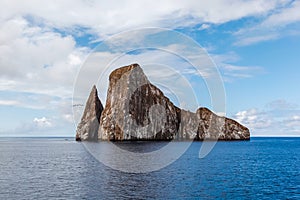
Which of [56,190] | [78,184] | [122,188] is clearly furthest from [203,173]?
[56,190]

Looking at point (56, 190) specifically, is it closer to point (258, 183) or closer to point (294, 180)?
point (258, 183)

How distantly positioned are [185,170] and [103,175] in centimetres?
2323

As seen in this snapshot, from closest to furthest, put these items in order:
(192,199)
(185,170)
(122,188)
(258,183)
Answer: (192,199) → (122,188) → (258,183) → (185,170)

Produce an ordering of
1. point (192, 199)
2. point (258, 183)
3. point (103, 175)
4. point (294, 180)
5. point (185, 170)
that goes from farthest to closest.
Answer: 1. point (185, 170)
2. point (103, 175)
3. point (294, 180)
4. point (258, 183)
5. point (192, 199)

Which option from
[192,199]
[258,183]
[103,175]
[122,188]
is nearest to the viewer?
[192,199]

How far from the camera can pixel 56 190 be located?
64.7m

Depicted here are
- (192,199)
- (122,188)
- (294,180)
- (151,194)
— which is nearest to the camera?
(192,199)

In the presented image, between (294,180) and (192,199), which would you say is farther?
(294,180)

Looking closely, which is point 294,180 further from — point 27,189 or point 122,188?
point 27,189

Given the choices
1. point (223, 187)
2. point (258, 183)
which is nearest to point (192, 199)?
point (223, 187)

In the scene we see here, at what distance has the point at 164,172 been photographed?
88.9m

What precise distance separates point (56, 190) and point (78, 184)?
23.0 feet

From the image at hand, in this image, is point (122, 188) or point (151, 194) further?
point (122, 188)

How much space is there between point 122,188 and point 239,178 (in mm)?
30209
